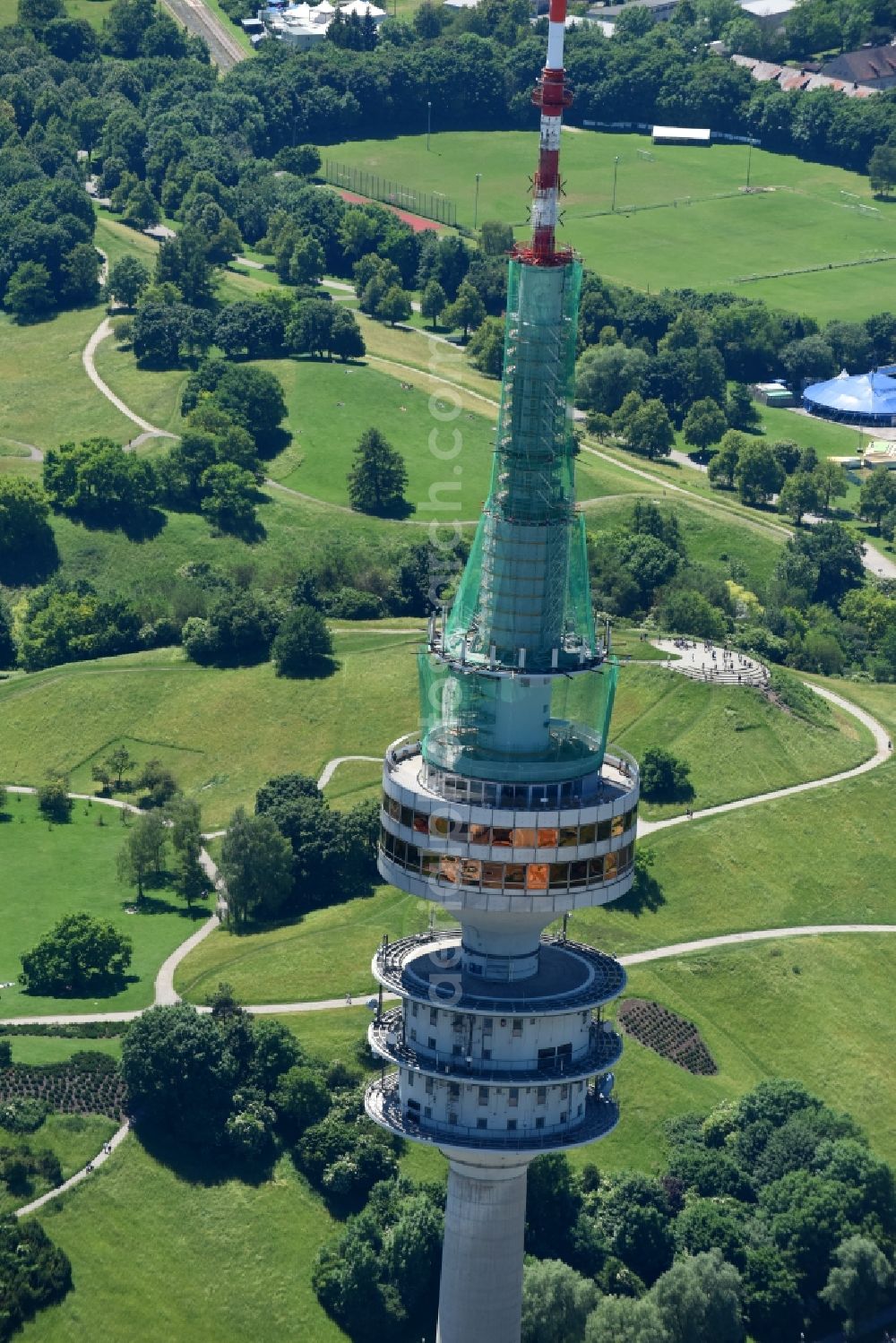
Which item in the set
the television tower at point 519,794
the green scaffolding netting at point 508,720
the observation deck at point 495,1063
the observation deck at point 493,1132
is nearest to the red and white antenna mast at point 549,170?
the television tower at point 519,794

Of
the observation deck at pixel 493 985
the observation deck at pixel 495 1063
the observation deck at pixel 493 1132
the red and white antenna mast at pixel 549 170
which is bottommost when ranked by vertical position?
the observation deck at pixel 493 1132

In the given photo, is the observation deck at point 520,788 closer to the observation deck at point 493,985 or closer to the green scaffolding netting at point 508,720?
the green scaffolding netting at point 508,720

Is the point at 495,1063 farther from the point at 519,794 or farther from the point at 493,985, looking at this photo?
the point at 519,794

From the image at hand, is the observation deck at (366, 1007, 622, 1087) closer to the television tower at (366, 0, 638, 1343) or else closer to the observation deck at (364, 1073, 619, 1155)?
the television tower at (366, 0, 638, 1343)

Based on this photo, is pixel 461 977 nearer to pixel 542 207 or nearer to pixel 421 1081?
pixel 421 1081

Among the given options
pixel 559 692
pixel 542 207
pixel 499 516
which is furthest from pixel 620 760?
pixel 542 207

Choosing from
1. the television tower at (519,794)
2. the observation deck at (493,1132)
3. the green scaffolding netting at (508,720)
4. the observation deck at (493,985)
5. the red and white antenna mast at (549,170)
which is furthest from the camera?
the observation deck at (493,1132)
